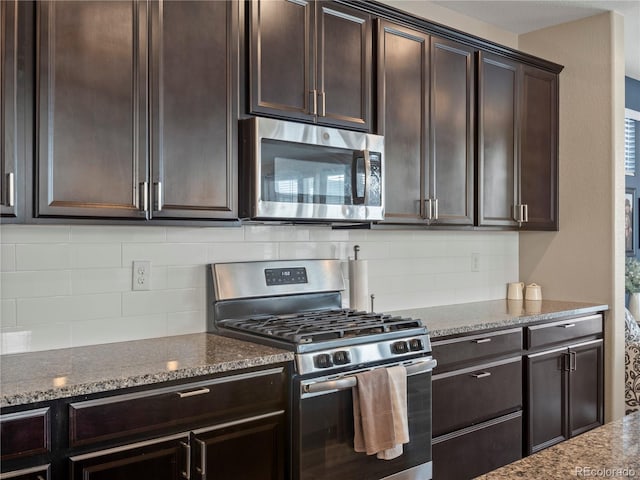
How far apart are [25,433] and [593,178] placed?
3.49 meters

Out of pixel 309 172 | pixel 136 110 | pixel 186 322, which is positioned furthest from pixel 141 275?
pixel 309 172

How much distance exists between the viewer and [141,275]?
2531 mm

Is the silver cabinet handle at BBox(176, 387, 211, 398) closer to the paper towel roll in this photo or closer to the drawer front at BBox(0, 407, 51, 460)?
the drawer front at BBox(0, 407, 51, 460)

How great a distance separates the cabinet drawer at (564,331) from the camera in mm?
3330

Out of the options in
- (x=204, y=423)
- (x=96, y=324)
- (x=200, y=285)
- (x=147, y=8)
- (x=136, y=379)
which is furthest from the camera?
(x=200, y=285)

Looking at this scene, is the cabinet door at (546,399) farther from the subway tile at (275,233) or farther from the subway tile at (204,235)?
the subway tile at (204,235)

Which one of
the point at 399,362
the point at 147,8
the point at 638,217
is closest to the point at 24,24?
the point at 147,8

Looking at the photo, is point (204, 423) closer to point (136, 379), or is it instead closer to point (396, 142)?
point (136, 379)

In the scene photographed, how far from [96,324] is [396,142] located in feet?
5.43

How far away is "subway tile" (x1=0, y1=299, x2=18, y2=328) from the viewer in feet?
7.16

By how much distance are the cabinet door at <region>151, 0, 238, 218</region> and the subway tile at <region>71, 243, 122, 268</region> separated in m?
0.34

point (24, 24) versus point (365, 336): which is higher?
point (24, 24)

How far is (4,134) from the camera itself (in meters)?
1.90

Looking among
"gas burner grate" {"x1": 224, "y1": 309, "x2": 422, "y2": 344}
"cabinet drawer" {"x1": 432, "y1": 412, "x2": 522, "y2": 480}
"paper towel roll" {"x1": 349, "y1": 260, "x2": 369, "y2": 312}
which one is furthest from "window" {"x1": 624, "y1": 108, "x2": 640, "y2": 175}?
"gas burner grate" {"x1": 224, "y1": 309, "x2": 422, "y2": 344}
